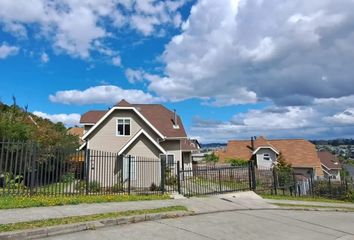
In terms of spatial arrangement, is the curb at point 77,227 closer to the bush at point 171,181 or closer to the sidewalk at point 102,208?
the sidewalk at point 102,208

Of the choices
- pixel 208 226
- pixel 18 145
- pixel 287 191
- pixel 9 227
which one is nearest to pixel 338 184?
pixel 287 191

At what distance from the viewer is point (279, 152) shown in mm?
51062

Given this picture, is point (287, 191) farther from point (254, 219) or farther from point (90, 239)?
point (90, 239)

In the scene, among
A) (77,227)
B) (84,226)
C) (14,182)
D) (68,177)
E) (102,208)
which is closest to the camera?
(77,227)

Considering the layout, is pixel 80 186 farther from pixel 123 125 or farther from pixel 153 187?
pixel 123 125

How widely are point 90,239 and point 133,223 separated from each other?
222 cm

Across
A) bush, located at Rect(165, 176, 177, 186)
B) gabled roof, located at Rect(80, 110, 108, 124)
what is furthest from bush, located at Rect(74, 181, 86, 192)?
gabled roof, located at Rect(80, 110, 108, 124)

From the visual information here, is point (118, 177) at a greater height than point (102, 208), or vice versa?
point (118, 177)

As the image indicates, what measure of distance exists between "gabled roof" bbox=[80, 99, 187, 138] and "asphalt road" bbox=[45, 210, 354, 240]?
20939mm

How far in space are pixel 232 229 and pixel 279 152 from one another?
4315 cm

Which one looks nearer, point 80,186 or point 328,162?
point 80,186

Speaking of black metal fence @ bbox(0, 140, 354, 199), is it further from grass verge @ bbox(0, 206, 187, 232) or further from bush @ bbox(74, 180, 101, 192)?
grass verge @ bbox(0, 206, 187, 232)

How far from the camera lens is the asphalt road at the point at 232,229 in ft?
28.2

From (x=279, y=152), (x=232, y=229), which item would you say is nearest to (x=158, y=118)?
(x=279, y=152)
